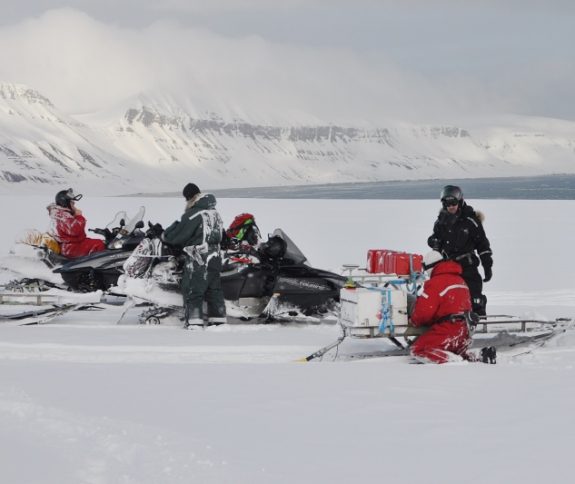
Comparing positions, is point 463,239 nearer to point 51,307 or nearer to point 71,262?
point 51,307

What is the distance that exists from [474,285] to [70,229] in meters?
4.37

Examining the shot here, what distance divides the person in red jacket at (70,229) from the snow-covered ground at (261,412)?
2.09 meters

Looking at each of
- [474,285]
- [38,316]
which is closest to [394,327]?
[474,285]

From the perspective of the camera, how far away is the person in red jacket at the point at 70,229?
908 centimetres

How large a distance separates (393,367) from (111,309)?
4.11m

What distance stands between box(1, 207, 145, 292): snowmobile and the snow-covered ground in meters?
1.33

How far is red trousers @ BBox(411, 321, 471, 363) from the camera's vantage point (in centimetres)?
556

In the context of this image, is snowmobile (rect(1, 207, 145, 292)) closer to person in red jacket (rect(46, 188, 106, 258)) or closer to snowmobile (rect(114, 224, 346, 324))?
person in red jacket (rect(46, 188, 106, 258))

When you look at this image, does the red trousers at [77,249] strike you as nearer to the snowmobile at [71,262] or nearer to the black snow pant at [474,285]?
the snowmobile at [71,262]

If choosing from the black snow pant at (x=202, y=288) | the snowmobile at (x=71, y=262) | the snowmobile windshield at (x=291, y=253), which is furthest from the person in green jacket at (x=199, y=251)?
the snowmobile at (x=71, y=262)

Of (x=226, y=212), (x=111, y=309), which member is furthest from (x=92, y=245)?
(x=226, y=212)

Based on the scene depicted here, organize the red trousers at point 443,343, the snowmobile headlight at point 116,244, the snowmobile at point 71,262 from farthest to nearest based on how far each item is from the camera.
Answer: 1. the snowmobile headlight at point 116,244
2. the snowmobile at point 71,262
3. the red trousers at point 443,343

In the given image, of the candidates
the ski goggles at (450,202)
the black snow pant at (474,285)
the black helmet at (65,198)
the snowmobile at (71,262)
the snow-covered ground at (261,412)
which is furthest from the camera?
the black helmet at (65,198)

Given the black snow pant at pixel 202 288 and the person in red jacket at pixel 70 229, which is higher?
the person in red jacket at pixel 70 229
